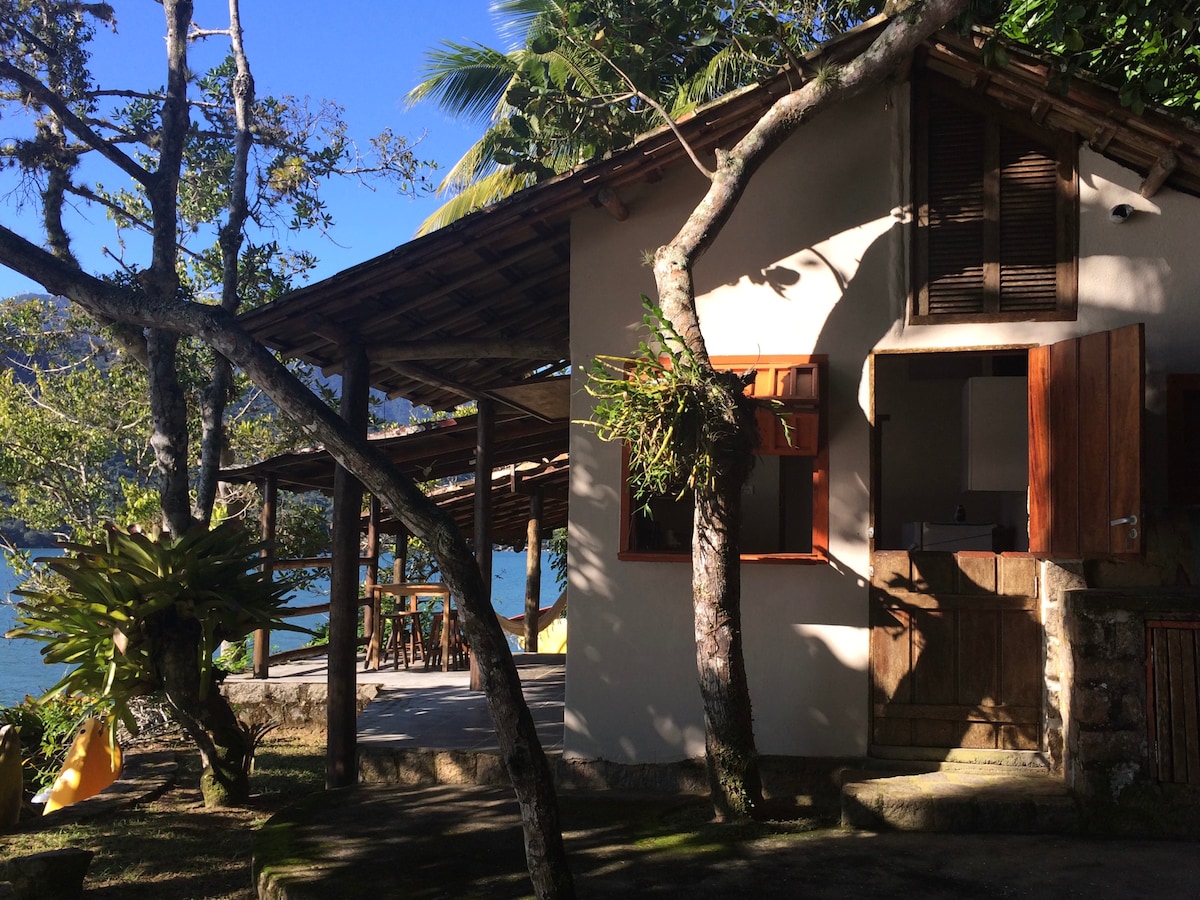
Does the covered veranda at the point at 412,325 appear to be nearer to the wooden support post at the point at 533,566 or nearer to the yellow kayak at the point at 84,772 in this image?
the yellow kayak at the point at 84,772

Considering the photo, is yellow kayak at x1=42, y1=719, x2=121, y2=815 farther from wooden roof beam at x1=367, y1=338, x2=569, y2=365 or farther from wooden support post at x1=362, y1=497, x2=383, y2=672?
wooden support post at x1=362, y1=497, x2=383, y2=672

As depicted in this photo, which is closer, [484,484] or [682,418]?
[682,418]

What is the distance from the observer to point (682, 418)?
18.4ft

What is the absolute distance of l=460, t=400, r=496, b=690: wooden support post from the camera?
31.3 ft

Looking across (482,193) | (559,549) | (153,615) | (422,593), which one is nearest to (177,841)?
(153,615)

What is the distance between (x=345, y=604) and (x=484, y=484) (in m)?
2.59

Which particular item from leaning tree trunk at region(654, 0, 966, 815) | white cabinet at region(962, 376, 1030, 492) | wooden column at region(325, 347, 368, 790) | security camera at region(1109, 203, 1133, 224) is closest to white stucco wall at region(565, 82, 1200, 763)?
security camera at region(1109, 203, 1133, 224)

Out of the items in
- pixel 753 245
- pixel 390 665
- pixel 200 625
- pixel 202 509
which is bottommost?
pixel 390 665

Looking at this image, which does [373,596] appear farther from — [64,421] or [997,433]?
[997,433]

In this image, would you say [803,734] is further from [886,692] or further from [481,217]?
[481,217]

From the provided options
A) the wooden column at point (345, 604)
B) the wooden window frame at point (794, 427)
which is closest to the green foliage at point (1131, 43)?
the wooden window frame at point (794, 427)

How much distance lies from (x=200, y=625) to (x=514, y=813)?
2469mm

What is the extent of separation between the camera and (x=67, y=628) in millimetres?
6816

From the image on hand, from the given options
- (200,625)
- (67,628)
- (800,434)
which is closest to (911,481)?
(800,434)
